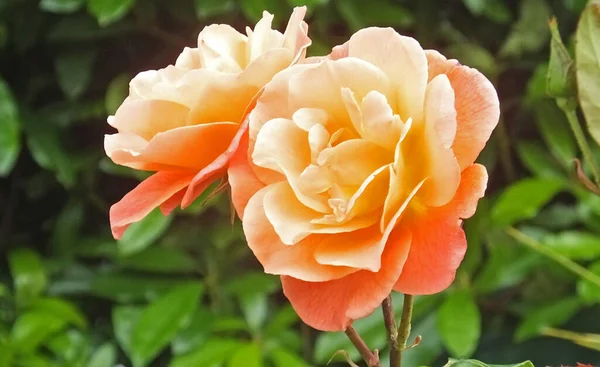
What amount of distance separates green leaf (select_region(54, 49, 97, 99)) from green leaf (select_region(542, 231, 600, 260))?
0.57 metres

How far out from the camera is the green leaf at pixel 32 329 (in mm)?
725

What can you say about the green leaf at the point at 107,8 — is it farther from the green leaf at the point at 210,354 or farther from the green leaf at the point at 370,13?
the green leaf at the point at 210,354

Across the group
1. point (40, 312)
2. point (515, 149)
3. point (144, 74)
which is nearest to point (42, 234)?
point (40, 312)

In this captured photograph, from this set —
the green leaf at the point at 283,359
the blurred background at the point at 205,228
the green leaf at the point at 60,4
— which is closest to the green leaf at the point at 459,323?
the blurred background at the point at 205,228

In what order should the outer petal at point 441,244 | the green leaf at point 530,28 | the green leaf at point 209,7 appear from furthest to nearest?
the green leaf at point 530,28 < the green leaf at point 209,7 < the outer petal at point 441,244

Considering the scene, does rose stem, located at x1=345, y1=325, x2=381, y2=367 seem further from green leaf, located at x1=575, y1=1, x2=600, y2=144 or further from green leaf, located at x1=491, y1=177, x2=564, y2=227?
green leaf, located at x1=491, y1=177, x2=564, y2=227

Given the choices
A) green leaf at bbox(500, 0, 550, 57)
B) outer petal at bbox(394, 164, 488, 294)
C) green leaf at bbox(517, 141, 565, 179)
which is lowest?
green leaf at bbox(517, 141, 565, 179)

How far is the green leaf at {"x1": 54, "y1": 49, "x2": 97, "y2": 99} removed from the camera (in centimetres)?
86

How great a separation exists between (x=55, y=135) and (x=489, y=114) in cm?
74

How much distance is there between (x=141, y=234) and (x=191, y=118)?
0.53m

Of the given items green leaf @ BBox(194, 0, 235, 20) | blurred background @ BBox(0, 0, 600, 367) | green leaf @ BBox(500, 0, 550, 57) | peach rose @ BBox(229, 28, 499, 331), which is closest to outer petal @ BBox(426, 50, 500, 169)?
peach rose @ BBox(229, 28, 499, 331)

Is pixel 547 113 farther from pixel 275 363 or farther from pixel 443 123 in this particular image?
pixel 443 123

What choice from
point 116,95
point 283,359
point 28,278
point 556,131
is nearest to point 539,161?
point 556,131

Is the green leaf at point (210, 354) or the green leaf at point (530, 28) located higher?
the green leaf at point (530, 28)
